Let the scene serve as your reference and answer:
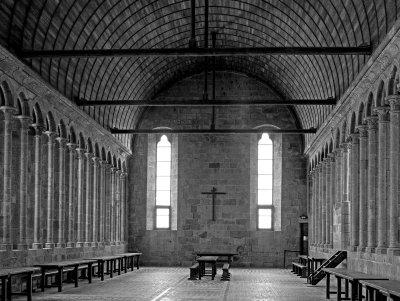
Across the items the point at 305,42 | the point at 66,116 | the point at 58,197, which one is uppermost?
the point at 305,42

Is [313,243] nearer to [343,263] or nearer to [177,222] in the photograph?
[177,222]

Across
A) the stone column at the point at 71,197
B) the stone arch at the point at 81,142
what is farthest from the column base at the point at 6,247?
the stone arch at the point at 81,142

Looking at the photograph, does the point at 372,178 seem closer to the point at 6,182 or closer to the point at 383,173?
the point at 383,173

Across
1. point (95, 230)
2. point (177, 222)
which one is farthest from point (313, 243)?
point (95, 230)

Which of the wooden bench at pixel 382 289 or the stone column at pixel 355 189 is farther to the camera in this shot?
the stone column at pixel 355 189

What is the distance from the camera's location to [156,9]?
3619 cm

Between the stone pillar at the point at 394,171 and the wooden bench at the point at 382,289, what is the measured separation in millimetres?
2408

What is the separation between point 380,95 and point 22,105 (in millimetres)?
12210

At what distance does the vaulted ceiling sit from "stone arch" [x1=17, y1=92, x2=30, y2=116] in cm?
133

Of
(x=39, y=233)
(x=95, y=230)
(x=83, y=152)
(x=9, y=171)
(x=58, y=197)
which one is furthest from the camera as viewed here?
(x=95, y=230)

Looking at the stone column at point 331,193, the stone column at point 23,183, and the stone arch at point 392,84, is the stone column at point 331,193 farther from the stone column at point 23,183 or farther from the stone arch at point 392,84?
the stone column at point 23,183

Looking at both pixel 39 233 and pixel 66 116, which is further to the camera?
pixel 66 116

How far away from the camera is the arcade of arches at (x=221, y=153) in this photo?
26.0m

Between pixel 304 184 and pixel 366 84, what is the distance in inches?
896
